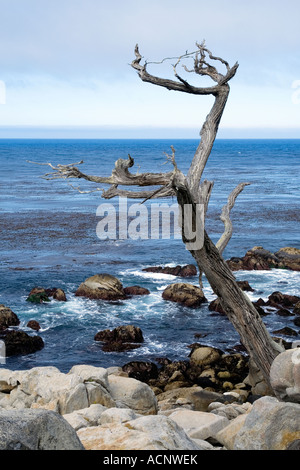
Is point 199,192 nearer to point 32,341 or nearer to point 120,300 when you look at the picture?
point 32,341

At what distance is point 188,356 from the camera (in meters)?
20.6

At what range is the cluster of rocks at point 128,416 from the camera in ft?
18.0

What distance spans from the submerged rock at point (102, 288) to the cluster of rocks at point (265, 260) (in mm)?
7261

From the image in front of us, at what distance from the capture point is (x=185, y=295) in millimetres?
26703

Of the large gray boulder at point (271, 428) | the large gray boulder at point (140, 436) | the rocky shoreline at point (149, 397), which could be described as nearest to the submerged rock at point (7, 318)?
the rocky shoreline at point (149, 397)

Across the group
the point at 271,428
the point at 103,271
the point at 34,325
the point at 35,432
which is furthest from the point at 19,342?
the point at 35,432

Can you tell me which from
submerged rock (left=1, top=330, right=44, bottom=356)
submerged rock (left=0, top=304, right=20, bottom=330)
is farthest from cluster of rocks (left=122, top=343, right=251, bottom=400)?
submerged rock (left=0, top=304, right=20, bottom=330)

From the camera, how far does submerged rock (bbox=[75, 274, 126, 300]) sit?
27.2m

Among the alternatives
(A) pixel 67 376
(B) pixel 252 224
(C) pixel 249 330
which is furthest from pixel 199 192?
(B) pixel 252 224

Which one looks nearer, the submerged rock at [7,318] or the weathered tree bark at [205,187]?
the weathered tree bark at [205,187]

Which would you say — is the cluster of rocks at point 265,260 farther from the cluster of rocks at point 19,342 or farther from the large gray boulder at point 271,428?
the large gray boulder at point 271,428

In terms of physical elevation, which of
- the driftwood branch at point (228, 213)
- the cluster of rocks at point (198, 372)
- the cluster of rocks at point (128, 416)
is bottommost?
the cluster of rocks at point (198, 372)

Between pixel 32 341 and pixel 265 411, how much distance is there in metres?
15.5

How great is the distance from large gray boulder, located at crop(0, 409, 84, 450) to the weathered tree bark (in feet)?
15.4
